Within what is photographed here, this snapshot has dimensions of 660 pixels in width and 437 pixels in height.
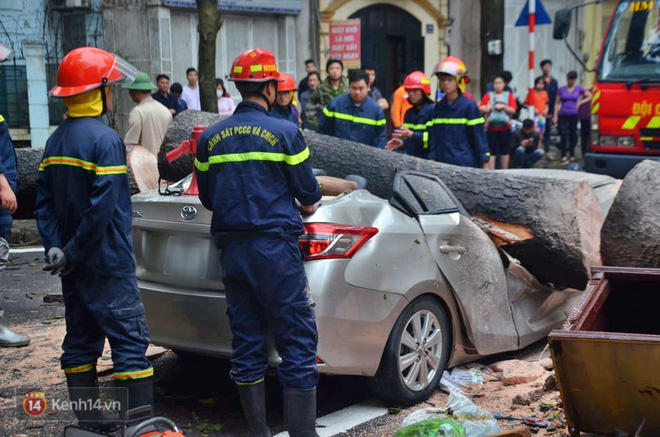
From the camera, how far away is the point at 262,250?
13.7ft

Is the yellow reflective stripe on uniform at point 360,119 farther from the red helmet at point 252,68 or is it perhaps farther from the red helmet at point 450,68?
the red helmet at point 252,68

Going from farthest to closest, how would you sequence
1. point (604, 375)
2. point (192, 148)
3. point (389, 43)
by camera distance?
point (389, 43)
point (192, 148)
point (604, 375)

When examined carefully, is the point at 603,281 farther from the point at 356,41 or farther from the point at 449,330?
the point at 356,41

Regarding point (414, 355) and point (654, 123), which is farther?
point (654, 123)

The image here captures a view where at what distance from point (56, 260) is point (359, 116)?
5316 mm

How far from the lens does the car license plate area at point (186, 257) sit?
4660 millimetres

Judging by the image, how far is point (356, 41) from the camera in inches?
675

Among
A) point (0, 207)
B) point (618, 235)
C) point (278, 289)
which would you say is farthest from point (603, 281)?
point (0, 207)

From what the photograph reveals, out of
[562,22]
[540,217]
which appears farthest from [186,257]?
[562,22]

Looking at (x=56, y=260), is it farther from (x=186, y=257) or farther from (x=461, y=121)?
(x=461, y=121)

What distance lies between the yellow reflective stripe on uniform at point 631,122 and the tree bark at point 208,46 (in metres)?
5.21

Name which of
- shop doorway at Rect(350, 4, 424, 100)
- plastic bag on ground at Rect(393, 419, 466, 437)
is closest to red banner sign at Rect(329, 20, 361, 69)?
shop doorway at Rect(350, 4, 424, 100)

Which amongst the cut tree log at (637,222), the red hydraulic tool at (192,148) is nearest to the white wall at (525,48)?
the cut tree log at (637,222)

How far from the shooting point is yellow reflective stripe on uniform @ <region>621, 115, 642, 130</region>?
32.8ft
